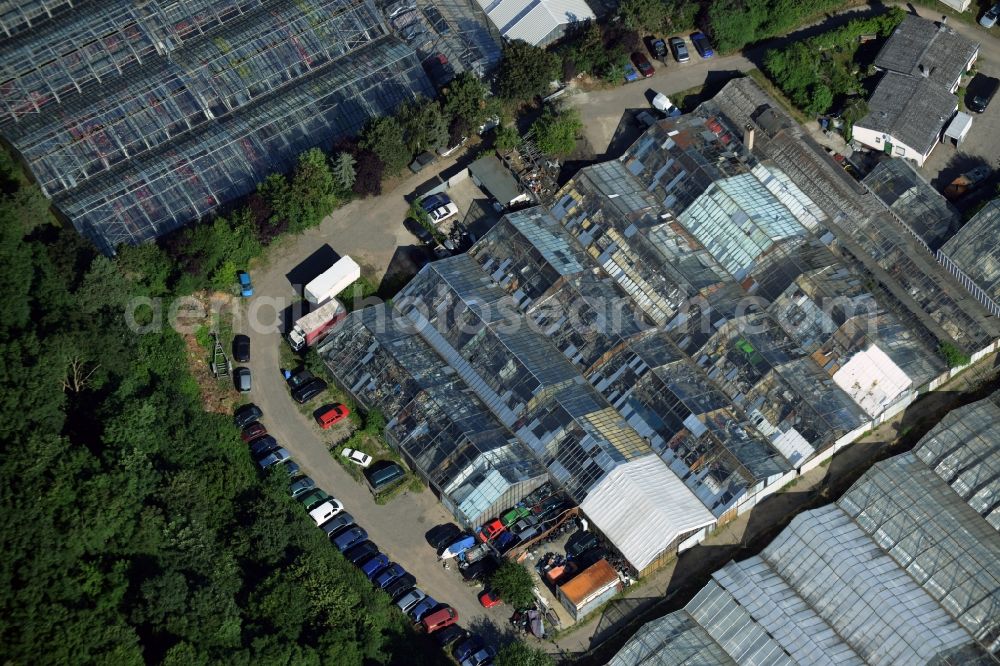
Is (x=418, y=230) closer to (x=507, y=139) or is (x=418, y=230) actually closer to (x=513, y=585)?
(x=507, y=139)

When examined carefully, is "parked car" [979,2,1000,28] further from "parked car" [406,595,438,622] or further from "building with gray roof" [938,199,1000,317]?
"parked car" [406,595,438,622]

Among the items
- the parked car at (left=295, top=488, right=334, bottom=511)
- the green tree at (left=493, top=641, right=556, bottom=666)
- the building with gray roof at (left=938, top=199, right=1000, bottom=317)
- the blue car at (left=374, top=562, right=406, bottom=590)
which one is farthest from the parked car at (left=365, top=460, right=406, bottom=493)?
the building with gray roof at (left=938, top=199, right=1000, bottom=317)

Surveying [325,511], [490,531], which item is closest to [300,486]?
[325,511]

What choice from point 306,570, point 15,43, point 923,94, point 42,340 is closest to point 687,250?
point 923,94

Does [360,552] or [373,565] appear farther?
[360,552]

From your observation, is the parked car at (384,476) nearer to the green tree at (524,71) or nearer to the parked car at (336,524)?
the parked car at (336,524)

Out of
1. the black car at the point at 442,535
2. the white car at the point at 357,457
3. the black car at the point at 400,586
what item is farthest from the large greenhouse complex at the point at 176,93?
the black car at the point at 400,586
